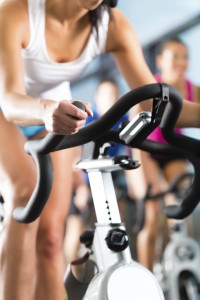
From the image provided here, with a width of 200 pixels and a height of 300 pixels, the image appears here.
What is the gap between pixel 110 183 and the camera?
129cm

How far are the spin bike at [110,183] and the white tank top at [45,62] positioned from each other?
47cm

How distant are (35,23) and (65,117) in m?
0.68

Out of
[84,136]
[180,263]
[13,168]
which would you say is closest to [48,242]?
[13,168]

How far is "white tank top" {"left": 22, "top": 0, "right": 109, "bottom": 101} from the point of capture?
1685 millimetres

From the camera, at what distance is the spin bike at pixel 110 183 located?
3.84 feet

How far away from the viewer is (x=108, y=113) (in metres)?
1.19

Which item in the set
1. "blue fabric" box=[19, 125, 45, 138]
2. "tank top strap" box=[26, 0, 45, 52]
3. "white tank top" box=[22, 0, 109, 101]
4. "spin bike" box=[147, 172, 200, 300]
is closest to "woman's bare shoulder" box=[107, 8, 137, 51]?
"white tank top" box=[22, 0, 109, 101]

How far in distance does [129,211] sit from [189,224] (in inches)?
10.7

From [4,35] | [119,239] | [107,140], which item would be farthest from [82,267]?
[4,35]

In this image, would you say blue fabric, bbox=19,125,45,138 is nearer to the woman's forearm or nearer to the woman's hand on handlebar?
the woman's forearm

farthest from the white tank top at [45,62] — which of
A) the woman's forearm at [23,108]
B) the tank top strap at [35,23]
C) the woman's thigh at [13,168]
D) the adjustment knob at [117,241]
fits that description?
the adjustment knob at [117,241]

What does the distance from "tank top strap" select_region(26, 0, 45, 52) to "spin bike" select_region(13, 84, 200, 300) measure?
1.55 feet

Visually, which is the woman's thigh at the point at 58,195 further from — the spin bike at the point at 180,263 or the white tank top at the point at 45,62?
the spin bike at the point at 180,263

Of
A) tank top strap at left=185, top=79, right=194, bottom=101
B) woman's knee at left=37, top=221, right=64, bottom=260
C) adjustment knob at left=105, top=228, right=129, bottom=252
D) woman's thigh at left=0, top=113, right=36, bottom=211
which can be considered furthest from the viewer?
tank top strap at left=185, top=79, right=194, bottom=101
